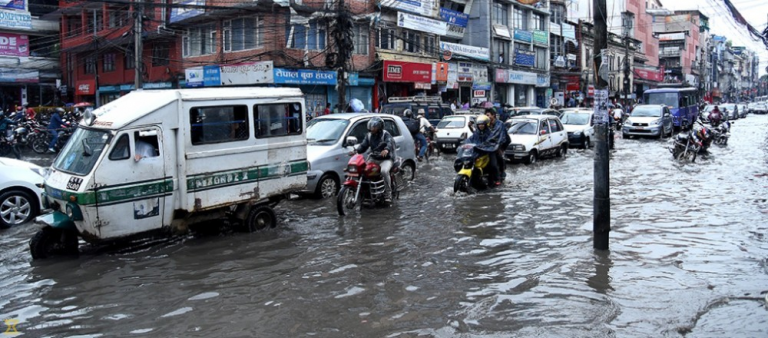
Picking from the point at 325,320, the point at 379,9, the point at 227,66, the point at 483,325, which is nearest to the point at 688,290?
the point at 483,325

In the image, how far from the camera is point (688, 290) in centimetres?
634

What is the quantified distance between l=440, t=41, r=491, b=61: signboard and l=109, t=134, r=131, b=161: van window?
31.2m

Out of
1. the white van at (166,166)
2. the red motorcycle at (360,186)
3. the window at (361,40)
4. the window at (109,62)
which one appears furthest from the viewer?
the window at (109,62)

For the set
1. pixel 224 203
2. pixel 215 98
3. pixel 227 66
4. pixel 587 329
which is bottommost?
pixel 587 329

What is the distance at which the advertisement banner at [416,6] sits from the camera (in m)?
32.7

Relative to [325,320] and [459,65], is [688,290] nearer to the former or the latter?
[325,320]

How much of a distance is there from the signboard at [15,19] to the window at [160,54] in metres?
13.2

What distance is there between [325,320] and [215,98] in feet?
13.6

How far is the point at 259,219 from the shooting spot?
9.42m

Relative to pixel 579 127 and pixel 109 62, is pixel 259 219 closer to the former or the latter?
pixel 579 127

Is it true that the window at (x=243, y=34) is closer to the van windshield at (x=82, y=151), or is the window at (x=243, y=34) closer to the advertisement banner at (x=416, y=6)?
the advertisement banner at (x=416, y=6)

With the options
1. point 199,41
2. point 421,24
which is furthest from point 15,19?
point 421,24

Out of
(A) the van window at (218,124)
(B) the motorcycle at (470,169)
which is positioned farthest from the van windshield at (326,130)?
(A) the van window at (218,124)

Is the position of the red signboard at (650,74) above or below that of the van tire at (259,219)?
above
